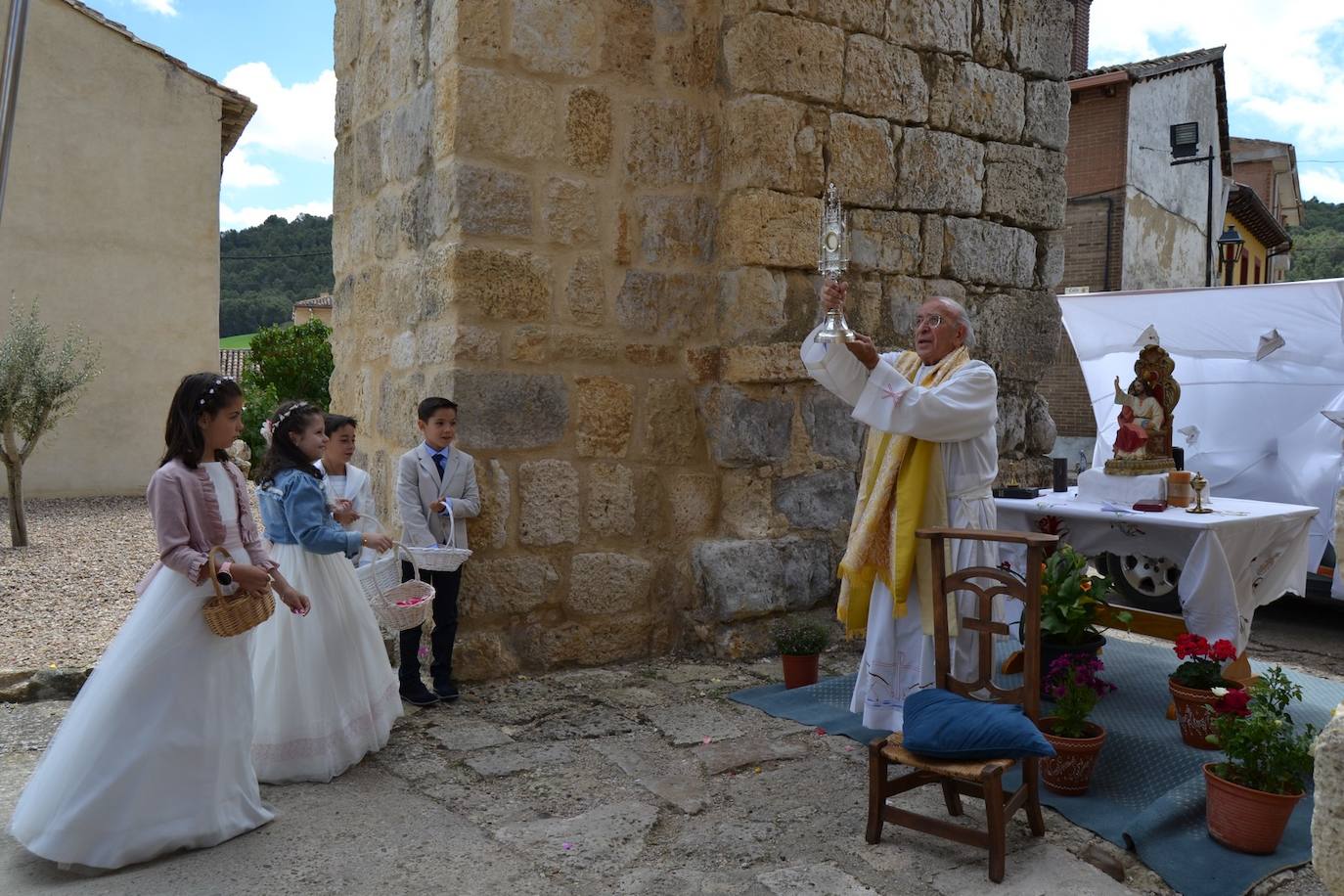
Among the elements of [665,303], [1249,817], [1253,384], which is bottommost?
[1249,817]

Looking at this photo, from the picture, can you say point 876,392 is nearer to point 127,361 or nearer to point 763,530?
point 763,530

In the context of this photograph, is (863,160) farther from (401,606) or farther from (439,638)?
(401,606)

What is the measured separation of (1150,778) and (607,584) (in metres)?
2.42

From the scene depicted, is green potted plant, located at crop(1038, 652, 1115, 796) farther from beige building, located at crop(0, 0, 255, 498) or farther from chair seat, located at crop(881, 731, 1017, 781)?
beige building, located at crop(0, 0, 255, 498)

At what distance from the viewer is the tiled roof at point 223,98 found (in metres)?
13.6

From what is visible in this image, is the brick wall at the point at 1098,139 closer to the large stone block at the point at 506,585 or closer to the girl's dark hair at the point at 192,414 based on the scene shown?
the large stone block at the point at 506,585

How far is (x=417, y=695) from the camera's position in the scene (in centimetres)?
429

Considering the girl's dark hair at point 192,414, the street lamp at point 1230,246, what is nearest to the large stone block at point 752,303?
the girl's dark hair at point 192,414

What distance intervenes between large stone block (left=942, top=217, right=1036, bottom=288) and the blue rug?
2050mm

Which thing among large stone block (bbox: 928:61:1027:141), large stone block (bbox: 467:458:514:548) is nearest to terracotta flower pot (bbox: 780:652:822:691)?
large stone block (bbox: 467:458:514:548)

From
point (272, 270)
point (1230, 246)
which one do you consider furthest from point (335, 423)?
point (272, 270)

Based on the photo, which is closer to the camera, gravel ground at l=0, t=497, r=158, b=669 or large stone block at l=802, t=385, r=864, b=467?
large stone block at l=802, t=385, r=864, b=467

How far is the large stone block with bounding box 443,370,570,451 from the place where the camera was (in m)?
4.53

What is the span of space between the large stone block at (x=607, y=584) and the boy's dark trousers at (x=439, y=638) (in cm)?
68
